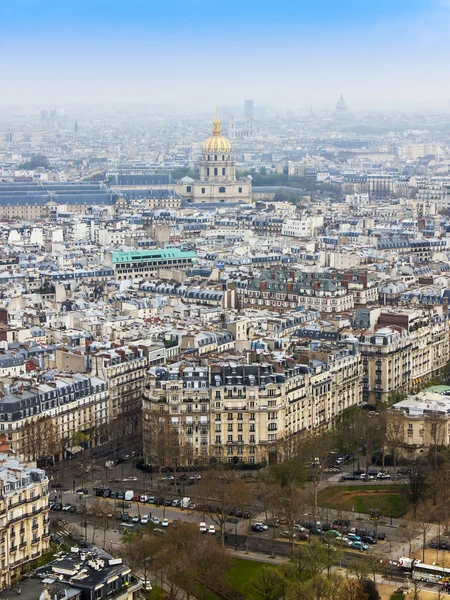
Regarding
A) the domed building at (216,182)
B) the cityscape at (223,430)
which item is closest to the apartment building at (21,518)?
the cityscape at (223,430)

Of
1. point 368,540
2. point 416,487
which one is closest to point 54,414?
point 416,487

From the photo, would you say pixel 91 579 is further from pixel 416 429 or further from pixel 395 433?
pixel 416 429

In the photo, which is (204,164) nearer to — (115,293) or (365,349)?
(115,293)

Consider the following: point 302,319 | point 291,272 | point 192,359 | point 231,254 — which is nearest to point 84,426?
point 192,359

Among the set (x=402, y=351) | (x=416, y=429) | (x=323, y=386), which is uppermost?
(x=402, y=351)

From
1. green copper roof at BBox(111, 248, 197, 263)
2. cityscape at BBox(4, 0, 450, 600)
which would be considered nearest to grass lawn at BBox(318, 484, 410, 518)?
cityscape at BBox(4, 0, 450, 600)

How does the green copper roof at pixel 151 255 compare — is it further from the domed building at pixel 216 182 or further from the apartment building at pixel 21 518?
the domed building at pixel 216 182

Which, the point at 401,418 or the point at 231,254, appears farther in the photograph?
the point at 231,254

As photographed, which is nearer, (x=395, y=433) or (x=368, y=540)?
(x=368, y=540)
